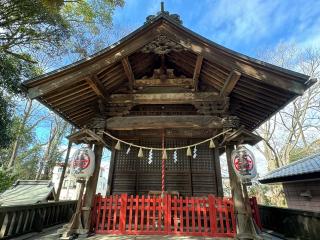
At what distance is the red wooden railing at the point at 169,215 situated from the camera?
5.37 meters

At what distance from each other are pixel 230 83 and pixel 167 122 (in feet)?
7.46

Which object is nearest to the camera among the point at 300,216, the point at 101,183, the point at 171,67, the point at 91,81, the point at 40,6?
the point at 300,216

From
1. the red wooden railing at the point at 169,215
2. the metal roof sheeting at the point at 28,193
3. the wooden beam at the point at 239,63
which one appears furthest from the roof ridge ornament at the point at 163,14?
the metal roof sheeting at the point at 28,193

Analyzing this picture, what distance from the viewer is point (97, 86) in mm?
6348

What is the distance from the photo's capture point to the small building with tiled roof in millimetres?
8124

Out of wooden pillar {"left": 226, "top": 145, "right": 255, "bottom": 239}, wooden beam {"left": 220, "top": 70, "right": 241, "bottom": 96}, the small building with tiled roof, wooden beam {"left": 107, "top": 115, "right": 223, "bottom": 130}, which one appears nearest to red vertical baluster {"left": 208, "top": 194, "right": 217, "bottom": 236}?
wooden pillar {"left": 226, "top": 145, "right": 255, "bottom": 239}

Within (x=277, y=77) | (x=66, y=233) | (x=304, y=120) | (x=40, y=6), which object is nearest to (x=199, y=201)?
(x=66, y=233)

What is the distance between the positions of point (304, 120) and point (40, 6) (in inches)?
950

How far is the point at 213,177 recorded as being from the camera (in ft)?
26.8

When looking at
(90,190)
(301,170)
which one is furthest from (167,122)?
(301,170)

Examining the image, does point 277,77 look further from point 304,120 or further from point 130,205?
point 304,120

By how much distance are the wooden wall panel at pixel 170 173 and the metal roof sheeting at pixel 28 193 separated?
19.5 feet

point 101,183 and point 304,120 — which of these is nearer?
point 304,120

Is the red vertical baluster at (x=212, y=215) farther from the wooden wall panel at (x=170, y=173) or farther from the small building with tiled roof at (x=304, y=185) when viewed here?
the small building with tiled roof at (x=304, y=185)
